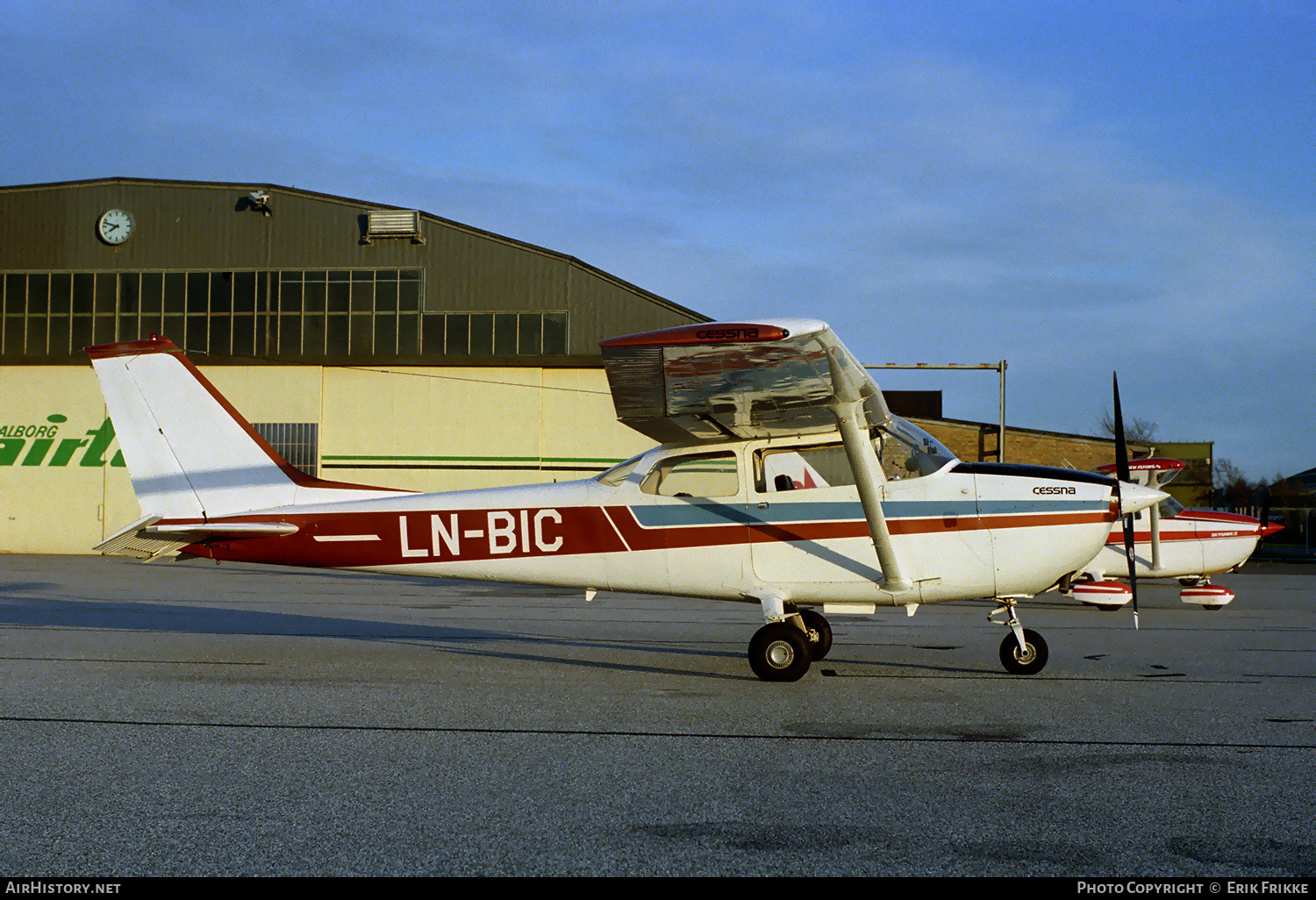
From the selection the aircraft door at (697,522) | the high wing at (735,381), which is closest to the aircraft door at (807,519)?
the aircraft door at (697,522)

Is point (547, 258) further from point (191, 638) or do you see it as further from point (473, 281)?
point (191, 638)

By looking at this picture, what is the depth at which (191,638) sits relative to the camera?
1010 cm

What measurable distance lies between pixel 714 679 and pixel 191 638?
5.51 metres

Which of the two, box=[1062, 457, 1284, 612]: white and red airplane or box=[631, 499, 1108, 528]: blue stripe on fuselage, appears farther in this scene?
box=[1062, 457, 1284, 612]: white and red airplane

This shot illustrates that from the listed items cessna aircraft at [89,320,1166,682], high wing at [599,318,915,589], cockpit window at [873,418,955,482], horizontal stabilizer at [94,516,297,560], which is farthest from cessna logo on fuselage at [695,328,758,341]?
horizontal stabilizer at [94,516,297,560]

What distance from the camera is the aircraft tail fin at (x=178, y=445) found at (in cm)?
875

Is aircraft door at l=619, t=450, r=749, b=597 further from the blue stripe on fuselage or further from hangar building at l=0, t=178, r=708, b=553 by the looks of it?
hangar building at l=0, t=178, r=708, b=553

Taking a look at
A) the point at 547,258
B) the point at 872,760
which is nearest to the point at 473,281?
the point at 547,258

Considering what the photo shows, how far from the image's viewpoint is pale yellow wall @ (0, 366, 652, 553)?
95.2 ft

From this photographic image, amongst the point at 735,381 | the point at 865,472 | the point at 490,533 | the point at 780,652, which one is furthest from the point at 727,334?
the point at 490,533

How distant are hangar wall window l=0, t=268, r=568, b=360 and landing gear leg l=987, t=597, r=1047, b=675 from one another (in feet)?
75.3

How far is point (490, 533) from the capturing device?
8469 mm

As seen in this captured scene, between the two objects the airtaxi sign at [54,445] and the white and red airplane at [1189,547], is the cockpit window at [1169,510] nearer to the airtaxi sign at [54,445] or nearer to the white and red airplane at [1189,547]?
the white and red airplane at [1189,547]
